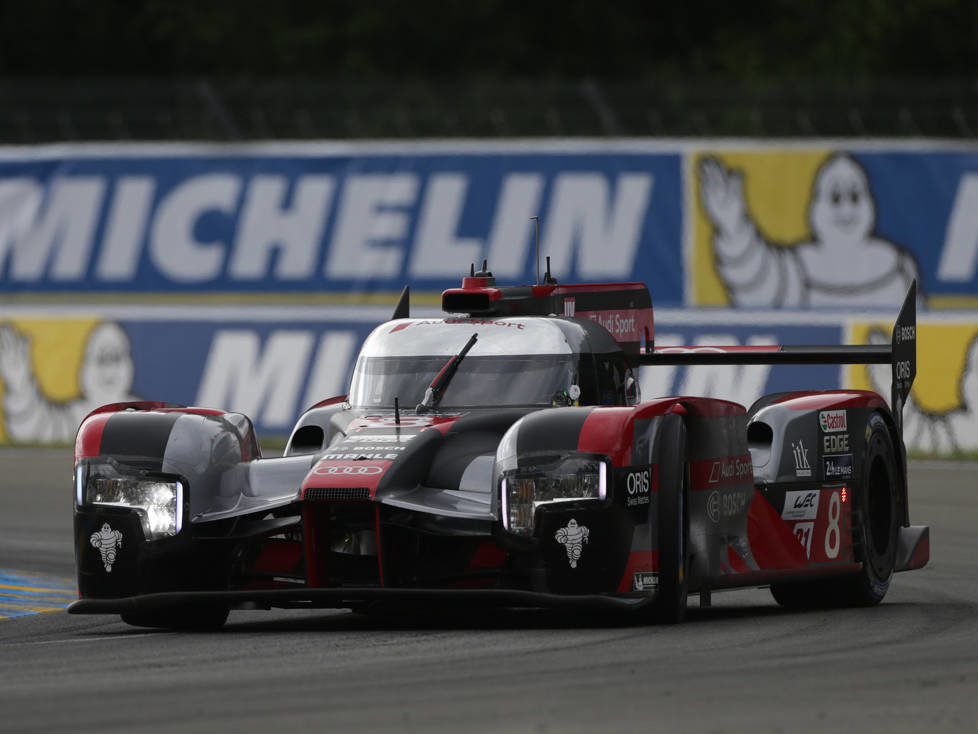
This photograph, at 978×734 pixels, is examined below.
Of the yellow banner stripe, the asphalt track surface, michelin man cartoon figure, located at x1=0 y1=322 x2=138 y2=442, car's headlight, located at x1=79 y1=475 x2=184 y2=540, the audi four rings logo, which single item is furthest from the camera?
michelin man cartoon figure, located at x1=0 y1=322 x2=138 y2=442

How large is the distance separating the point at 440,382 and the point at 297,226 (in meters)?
12.3

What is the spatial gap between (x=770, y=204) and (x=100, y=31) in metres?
29.4

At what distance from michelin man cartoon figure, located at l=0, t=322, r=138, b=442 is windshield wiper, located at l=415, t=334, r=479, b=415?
12329 mm

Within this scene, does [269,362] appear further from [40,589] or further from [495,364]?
[495,364]

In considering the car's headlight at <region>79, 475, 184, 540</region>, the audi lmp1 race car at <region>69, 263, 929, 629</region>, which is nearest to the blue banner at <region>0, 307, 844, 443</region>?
the audi lmp1 race car at <region>69, 263, 929, 629</region>

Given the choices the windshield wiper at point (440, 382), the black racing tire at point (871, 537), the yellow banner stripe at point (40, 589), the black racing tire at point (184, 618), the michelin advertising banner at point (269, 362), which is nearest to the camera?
the black racing tire at point (184, 618)

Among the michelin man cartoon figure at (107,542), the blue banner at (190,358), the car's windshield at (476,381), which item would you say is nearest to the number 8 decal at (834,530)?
the car's windshield at (476,381)

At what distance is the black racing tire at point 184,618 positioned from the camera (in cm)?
939

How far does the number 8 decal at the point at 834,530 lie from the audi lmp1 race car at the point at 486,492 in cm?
1

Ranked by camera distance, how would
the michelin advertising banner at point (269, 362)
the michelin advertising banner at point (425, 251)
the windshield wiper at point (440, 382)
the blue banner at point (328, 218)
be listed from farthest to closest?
the blue banner at point (328, 218)
the michelin advertising banner at point (425, 251)
the michelin advertising banner at point (269, 362)
the windshield wiper at point (440, 382)

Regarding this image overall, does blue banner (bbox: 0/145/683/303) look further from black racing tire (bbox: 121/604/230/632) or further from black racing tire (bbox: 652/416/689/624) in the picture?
black racing tire (bbox: 652/416/689/624)

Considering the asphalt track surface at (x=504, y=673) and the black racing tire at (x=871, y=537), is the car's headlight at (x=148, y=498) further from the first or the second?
the black racing tire at (x=871, y=537)

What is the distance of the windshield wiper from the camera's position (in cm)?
986

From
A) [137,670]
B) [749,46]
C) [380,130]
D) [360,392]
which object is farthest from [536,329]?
[749,46]
